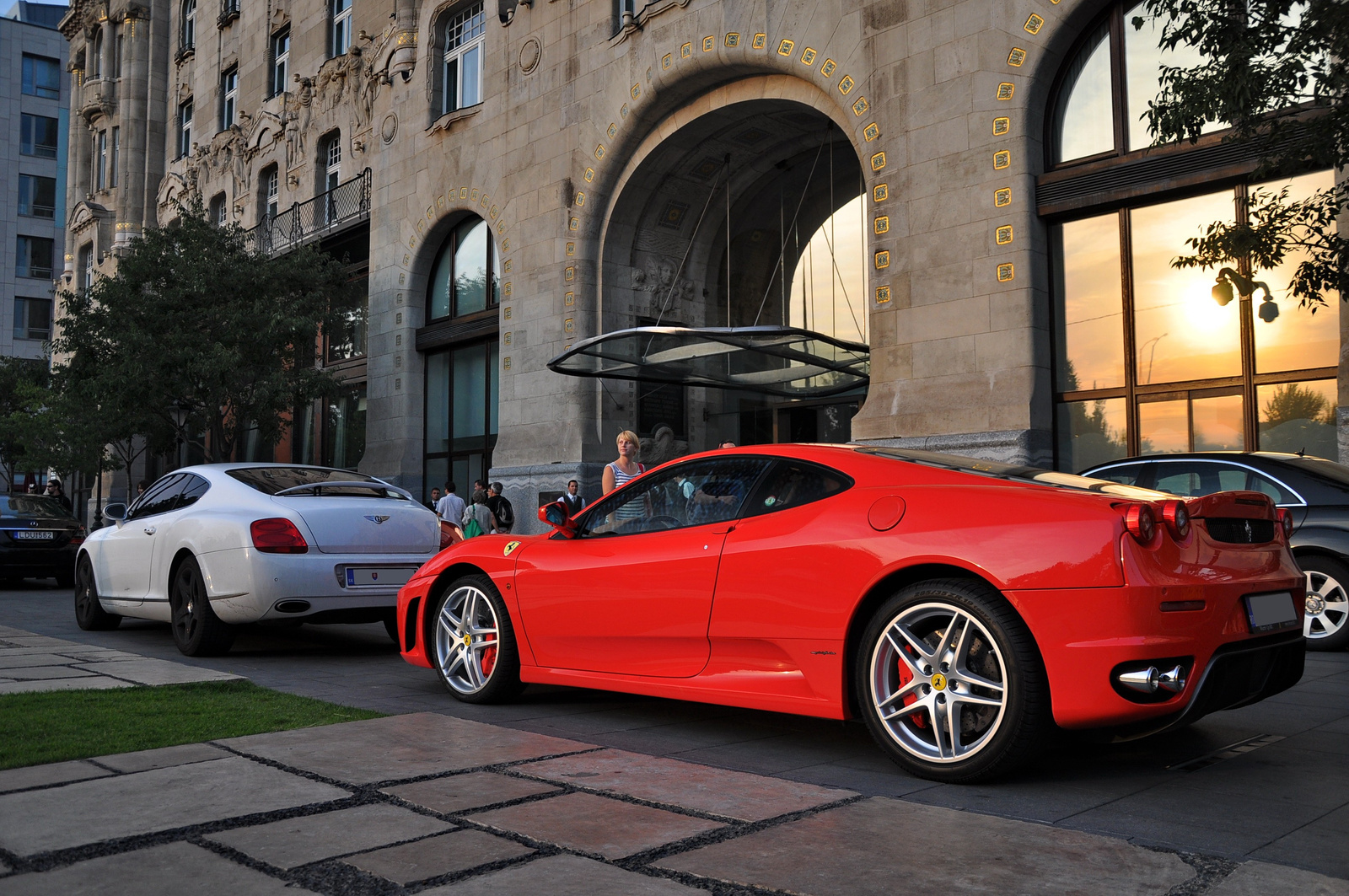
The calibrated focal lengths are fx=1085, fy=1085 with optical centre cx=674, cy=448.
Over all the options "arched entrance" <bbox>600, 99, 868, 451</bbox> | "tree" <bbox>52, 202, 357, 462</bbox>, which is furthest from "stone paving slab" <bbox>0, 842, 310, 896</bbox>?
"tree" <bbox>52, 202, 357, 462</bbox>

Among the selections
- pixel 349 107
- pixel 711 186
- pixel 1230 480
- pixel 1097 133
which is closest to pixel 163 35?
pixel 349 107

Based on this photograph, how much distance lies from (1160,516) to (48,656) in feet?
23.6

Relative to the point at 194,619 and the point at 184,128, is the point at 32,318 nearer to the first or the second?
the point at 184,128

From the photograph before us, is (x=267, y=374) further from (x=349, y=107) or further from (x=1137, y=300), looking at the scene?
(x=1137, y=300)

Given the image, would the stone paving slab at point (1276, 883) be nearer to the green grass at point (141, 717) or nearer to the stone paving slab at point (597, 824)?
the stone paving slab at point (597, 824)

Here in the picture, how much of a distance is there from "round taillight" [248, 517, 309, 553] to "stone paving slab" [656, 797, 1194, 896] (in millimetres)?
5278

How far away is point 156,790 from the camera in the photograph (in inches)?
141

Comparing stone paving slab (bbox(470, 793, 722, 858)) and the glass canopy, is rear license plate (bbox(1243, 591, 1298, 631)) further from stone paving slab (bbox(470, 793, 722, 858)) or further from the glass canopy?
the glass canopy

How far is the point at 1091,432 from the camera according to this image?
12789 millimetres

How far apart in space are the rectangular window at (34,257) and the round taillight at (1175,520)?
211 ft

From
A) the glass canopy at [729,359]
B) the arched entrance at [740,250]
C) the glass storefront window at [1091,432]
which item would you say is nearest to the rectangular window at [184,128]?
the arched entrance at [740,250]

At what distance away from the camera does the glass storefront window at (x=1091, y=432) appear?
12641mm

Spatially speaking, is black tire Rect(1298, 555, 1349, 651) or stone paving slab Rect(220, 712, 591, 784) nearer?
stone paving slab Rect(220, 712, 591, 784)

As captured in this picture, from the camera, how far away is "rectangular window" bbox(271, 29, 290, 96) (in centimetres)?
2862
